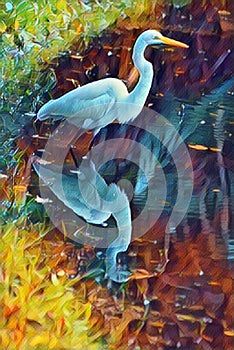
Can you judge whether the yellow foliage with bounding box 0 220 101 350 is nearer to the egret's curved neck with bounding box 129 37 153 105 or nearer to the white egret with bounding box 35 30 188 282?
the white egret with bounding box 35 30 188 282

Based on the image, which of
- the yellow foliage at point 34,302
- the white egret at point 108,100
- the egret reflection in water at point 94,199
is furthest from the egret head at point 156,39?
the yellow foliage at point 34,302

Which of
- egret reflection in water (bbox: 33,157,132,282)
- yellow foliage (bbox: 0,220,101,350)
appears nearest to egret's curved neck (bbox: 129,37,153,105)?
egret reflection in water (bbox: 33,157,132,282)

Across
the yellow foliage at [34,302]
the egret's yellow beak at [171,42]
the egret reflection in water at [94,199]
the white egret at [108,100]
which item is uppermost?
the egret's yellow beak at [171,42]

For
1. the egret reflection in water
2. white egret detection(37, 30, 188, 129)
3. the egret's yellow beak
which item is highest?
the egret's yellow beak

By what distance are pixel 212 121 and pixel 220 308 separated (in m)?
0.46

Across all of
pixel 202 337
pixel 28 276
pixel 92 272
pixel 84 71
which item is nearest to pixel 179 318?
pixel 202 337

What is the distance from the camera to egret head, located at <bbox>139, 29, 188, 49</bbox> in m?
1.47

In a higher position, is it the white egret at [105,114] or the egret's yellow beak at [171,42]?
the egret's yellow beak at [171,42]

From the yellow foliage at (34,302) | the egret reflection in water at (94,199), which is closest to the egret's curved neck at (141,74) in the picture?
the egret reflection in water at (94,199)

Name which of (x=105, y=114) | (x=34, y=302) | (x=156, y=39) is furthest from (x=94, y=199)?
(x=156, y=39)

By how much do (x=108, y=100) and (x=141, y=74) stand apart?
0.11m

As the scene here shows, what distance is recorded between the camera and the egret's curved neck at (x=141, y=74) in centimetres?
149

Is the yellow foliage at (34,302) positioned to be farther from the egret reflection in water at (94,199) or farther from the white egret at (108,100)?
the white egret at (108,100)

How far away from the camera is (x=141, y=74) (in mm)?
1496
